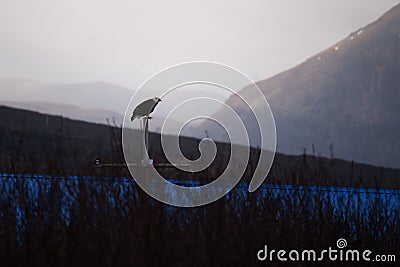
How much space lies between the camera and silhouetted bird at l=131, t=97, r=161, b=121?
260 inches

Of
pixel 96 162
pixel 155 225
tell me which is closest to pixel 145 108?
pixel 96 162

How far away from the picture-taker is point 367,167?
22.2 meters

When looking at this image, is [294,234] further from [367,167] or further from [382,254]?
[367,167]

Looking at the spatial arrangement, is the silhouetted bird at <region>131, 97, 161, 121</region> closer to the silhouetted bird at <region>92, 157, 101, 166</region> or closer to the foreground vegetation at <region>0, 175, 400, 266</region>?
the silhouetted bird at <region>92, 157, 101, 166</region>

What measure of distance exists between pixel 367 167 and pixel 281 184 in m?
17.4

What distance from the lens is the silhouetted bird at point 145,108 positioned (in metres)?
6.61

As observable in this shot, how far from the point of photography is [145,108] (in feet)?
21.8

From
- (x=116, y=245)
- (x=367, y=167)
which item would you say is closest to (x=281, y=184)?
(x=116, y=245)
